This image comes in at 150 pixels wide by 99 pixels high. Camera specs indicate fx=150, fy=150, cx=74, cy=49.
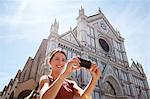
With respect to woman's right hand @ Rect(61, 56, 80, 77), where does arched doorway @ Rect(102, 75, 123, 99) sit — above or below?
above

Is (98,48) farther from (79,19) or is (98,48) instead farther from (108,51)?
(79,19)

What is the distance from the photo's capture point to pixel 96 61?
13.3 meters

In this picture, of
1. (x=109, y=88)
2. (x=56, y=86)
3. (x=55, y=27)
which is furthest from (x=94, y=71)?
(x=109, y=88)

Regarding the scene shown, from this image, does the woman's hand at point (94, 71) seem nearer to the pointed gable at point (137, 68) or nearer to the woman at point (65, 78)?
the woman at point (65, 78)

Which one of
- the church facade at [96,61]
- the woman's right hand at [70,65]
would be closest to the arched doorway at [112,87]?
the church facade at [96,61]

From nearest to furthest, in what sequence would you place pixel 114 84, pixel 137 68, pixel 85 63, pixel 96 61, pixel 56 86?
pixel 56 86 < pixel 85 63 < pixel 96 61 < pixel 114 84 < pixel 137 68

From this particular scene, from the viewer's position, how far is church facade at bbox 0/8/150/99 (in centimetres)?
1051

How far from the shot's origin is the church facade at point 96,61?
10508 mm

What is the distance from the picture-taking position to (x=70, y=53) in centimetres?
1180

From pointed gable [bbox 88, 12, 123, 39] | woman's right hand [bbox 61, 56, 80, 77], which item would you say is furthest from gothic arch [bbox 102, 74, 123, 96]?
woman's right hand [bbox 61, 56, 80, 77]

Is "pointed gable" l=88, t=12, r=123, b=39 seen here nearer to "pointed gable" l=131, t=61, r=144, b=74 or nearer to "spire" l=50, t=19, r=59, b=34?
"pointed gable" l=131, t=61, r=144, b=74

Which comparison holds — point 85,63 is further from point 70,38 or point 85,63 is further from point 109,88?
point 109,88

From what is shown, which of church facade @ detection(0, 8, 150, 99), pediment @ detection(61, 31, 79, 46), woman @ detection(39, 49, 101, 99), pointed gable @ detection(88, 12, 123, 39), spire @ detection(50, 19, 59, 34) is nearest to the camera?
woman @ detection(39, 49, 101, 99)

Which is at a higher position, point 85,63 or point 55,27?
point 55,27
